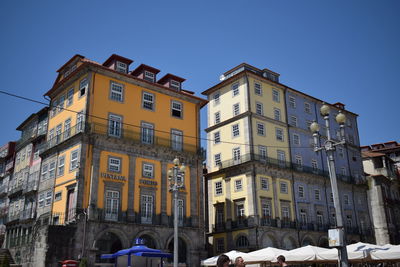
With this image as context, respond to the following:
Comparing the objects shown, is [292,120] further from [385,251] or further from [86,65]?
[385,251]

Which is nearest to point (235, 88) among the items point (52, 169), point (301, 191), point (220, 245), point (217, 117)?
point (217, 117)

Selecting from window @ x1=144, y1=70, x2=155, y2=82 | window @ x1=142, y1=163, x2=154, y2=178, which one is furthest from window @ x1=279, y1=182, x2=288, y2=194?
window @ x1=144, y1=70, x2=155, y2=82

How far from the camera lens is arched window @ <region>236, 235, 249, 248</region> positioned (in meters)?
37.0

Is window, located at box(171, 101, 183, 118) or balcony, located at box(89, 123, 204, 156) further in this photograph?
window, located at box(171, 101, 183, 118)

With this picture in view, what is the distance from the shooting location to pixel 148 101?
3419 cm

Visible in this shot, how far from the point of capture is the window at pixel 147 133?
32562 mm

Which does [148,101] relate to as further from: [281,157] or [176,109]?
[281,157]

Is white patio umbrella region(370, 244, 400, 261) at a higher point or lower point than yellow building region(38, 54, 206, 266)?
lower

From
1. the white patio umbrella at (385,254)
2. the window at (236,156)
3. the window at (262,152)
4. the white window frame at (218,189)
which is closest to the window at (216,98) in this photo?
the window at (236,156)

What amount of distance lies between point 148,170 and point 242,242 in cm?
1197

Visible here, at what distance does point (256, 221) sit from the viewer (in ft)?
120

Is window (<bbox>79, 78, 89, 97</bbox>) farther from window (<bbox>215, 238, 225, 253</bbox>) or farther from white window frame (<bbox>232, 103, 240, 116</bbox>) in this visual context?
window (<bbox>215, 238, 225, 253</bbox>)

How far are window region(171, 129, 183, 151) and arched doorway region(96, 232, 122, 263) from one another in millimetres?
8906

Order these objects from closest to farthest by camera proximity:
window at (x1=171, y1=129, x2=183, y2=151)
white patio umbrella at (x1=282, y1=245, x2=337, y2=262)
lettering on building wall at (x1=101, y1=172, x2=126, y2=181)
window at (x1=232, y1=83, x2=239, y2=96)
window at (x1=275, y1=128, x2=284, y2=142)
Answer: white patio umbrella at (x1=282, y1=245, x2=337, y2=262) → lettering on building wall at (x1=101, y1=172, x2=126, y2=181) → window at (x1=171, y1=129, x2=183, y2=151) → window at (x1=232, y1=83, x2=239, y2=96) → window at (x1=275, y1=128, x2=284, y2=142)
